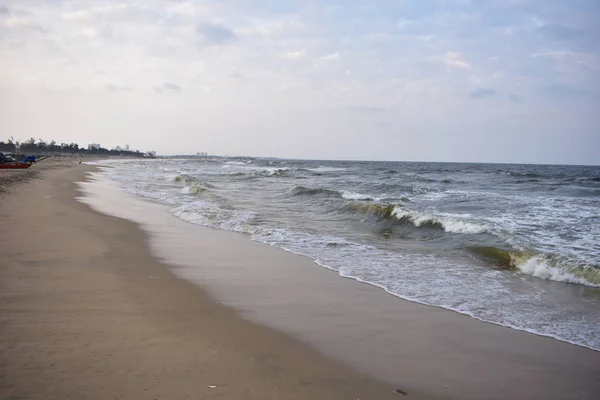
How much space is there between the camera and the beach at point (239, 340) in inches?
139

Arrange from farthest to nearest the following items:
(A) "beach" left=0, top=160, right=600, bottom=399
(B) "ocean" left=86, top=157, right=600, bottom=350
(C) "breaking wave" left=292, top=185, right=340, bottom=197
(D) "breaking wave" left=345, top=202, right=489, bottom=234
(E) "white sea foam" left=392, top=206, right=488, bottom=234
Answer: (C) "breaking wave" left=292, top=185, right=340, bottom=197 < (D) "breaking wave" left=345, top=202, right=489, bottom=234 < (E) "white sea foam" left=392, top=206, right=488, bottom=234 < (B) "ocean" left=86, top=157, right=600, bottom=350 < (A) "beach" left=0, top=160, right=600, bottom=399

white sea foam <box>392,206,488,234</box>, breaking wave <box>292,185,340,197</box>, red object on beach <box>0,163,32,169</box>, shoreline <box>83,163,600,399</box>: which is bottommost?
shoreline <box>83,163,600,399</box>

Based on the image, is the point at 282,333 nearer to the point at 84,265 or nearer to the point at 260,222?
the point at 84,265

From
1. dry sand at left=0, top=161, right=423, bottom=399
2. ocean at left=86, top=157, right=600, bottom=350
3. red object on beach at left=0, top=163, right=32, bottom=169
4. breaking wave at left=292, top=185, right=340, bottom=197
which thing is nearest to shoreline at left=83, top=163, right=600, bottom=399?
dry sand at left=0, top=161, right=423, bottom=399

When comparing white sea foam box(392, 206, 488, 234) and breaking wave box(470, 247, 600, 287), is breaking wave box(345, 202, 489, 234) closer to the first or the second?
white sea foam box(392, 206, 488, 234)

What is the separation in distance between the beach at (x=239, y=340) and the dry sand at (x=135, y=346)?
0.05ft

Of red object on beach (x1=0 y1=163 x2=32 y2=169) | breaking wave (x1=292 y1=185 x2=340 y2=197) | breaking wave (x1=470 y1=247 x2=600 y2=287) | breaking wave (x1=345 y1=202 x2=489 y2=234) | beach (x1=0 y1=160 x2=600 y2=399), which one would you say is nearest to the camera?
beach (x1=0 y1=160 x2=600 y2=399)

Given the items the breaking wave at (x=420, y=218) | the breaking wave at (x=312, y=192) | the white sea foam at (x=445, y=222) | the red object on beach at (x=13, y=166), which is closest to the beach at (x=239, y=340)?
the white sea foam at (x=445, y=222)

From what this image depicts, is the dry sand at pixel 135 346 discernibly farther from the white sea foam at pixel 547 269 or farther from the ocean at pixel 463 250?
the white sea foam at pixel 547 269

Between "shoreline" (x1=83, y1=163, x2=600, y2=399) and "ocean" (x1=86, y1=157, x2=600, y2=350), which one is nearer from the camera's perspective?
"shoreline" (x1=83, y1=163, x2=600, y2=399)

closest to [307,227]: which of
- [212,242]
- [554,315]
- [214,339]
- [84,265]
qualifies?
[212,242]

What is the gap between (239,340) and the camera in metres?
4.51

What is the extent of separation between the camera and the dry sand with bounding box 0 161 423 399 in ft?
11.0

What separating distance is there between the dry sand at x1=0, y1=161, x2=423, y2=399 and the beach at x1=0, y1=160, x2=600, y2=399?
15mm
